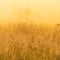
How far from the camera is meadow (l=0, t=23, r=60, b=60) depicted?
7.27 ft

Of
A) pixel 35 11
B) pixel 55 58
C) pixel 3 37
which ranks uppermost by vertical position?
pixel 35 11

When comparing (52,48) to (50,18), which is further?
→ (50,18)

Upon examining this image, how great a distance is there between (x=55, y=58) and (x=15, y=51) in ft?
1.12

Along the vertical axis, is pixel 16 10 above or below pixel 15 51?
above

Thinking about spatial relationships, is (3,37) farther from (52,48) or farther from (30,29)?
(52,48)

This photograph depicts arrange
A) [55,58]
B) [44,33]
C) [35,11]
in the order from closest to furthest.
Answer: [55,58]
[44,33]
[35,11]

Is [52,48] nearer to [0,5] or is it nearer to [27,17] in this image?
[27,17]

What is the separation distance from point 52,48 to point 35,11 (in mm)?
477

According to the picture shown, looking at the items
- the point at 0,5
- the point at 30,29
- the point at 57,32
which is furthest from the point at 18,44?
the point at 0,5

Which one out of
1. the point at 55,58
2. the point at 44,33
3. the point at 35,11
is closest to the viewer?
the point at 55,58

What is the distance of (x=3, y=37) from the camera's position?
2.32 meters

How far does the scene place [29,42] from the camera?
7.51ft

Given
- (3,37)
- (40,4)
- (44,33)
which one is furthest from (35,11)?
(3,37)

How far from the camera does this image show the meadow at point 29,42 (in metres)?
2.21
